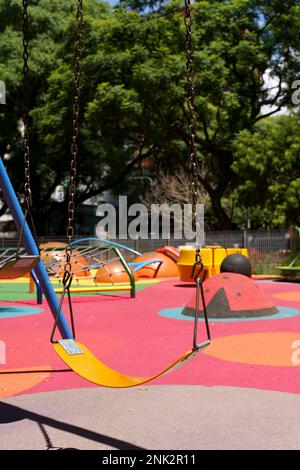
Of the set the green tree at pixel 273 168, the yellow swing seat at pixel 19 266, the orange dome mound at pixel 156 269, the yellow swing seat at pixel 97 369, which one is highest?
the green tree at pixel 273 168

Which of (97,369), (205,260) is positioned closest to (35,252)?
(97,369)

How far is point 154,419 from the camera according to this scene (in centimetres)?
445

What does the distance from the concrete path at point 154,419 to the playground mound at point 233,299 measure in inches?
195

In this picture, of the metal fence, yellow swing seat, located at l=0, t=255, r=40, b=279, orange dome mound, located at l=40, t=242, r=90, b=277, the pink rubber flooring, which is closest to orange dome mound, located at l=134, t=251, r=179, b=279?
orange dome mound, located at l=40, t=242, r=90, b=277

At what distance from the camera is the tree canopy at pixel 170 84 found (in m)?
28.4

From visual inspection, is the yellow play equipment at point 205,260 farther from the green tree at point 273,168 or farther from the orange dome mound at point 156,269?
the green tree at point 273,168

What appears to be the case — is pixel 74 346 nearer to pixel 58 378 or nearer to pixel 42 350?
pixel 58 378

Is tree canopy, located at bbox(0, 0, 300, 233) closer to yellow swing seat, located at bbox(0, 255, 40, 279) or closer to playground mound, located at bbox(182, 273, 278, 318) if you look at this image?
playground mound, located at bbox(182, 273, 278, 318)

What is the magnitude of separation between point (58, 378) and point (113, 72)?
2586 centimetres

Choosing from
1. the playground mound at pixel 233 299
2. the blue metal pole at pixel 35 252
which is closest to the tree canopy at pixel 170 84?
the playground mound at pixel 233 299

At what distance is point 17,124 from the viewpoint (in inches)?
1421

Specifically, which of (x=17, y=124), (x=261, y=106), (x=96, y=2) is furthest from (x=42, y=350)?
(x=96, y=2)

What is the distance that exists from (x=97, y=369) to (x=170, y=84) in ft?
82.8
